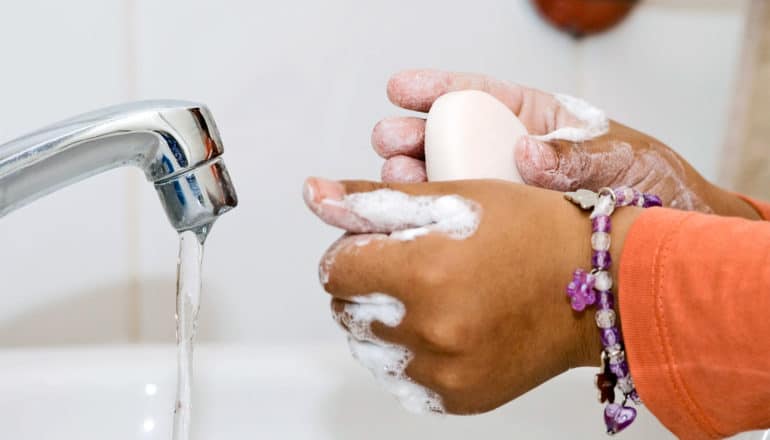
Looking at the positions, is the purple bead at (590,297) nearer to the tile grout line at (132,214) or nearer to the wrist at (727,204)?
the wrist at (727,204)

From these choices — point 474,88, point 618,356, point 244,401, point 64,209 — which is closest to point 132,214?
point 64,209

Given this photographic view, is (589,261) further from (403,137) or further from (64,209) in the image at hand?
(64,209)

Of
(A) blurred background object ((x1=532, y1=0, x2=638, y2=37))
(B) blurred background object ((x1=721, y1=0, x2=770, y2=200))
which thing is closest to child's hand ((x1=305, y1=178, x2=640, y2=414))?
(A) blurred background object ((x1=532, y1=0, x2=638, y2=37))

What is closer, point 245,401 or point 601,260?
point 601,260

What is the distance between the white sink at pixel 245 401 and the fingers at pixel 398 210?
0.66 ft

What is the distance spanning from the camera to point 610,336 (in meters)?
0.42

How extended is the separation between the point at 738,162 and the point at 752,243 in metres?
0.49

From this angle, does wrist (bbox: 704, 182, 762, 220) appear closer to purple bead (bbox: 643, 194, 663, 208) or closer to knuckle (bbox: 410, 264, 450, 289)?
purple bead (bbox: 643, 194, 663, 208)

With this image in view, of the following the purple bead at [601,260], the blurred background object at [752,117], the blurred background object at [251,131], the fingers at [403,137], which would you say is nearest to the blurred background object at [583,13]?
the blurred background object at [251,131]

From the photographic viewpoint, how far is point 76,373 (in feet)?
1.78

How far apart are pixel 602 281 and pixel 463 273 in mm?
78

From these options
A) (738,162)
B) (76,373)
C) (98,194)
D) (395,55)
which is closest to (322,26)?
(395,55)

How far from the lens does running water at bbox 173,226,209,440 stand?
443 millimetres

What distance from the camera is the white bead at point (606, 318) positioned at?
421 millimetres
